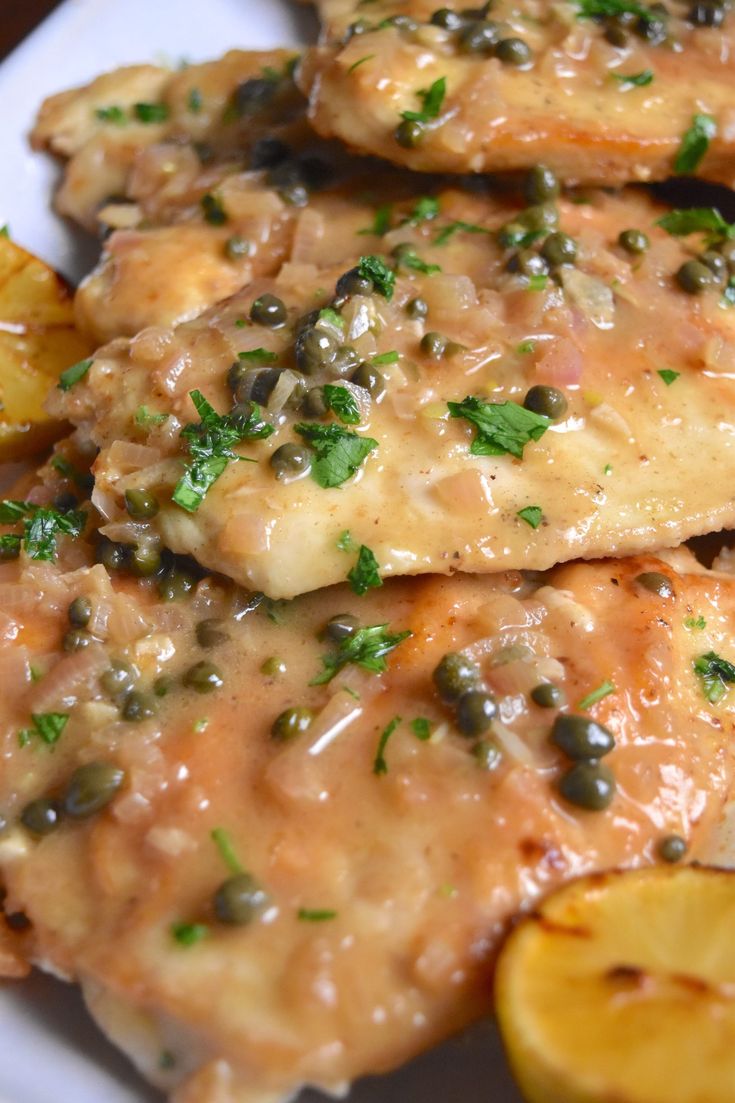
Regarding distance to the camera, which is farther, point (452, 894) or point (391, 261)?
point (391, 261)

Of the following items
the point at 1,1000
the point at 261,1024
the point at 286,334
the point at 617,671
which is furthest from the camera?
the point at 286,334

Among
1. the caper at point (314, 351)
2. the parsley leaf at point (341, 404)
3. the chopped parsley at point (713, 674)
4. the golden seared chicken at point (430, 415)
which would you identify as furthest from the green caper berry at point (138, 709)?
the chopped parsley at point (713, 674)

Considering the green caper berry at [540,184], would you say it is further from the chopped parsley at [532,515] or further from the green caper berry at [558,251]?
the chopped parsley at [532,515]

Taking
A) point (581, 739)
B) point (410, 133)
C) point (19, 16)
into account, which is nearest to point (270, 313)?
point (410, 133)

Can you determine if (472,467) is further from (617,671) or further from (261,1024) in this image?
(261,1024)

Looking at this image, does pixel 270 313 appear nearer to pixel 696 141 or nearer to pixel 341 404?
pixel 341 404

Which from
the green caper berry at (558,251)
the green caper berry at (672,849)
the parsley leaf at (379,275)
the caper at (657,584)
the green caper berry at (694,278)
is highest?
the parsley leaf at (379,275)

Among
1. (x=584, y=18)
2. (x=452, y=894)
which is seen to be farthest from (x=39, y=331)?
(x=452, y=894)
